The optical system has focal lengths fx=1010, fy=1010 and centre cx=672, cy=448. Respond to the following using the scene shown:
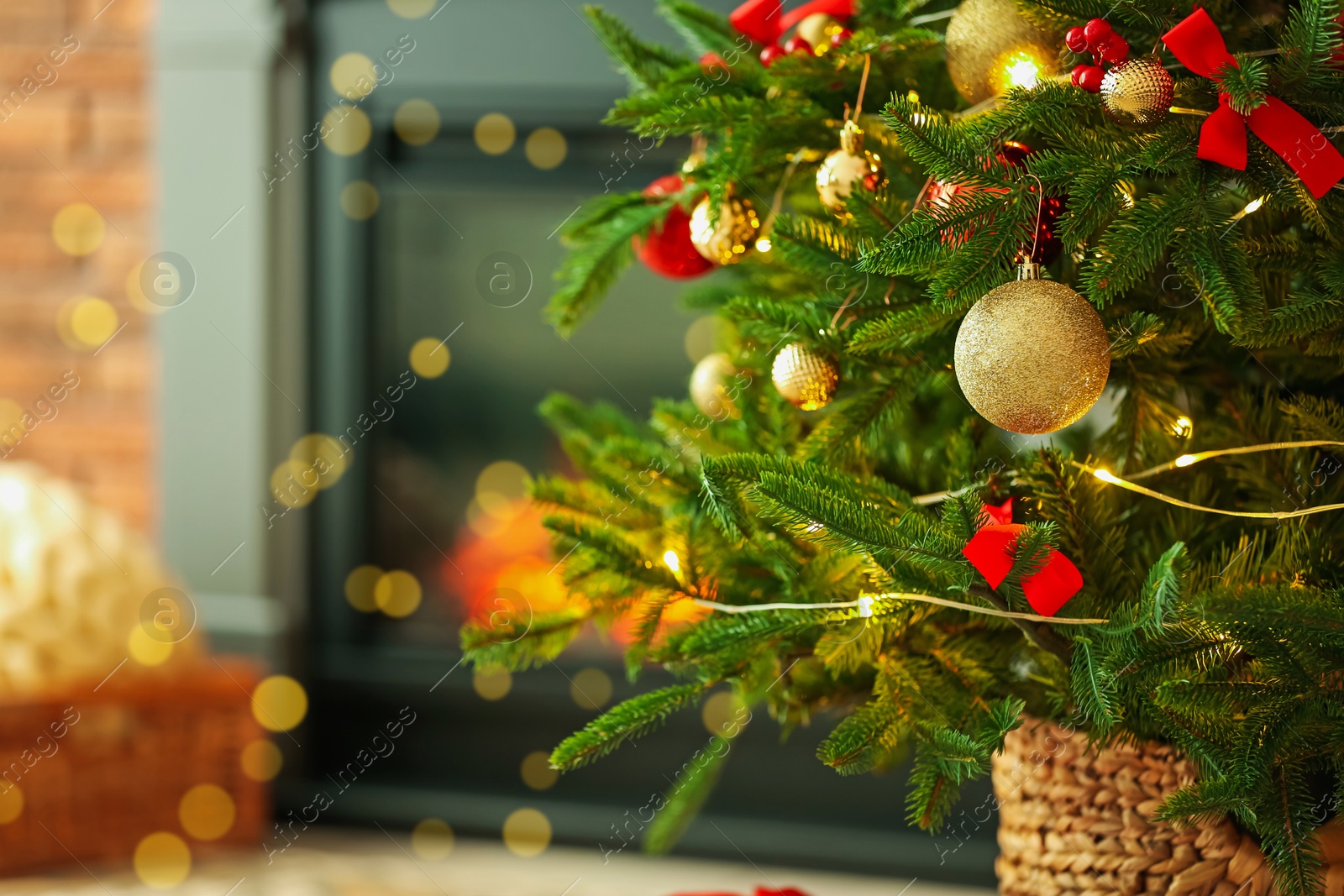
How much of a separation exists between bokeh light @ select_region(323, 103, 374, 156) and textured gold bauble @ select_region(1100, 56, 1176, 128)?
1.26m

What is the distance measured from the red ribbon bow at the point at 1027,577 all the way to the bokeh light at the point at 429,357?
1.18 m

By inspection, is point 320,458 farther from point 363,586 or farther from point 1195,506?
point 1195,506

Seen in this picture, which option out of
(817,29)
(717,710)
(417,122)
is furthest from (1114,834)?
(417,122)

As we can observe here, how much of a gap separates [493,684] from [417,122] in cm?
84

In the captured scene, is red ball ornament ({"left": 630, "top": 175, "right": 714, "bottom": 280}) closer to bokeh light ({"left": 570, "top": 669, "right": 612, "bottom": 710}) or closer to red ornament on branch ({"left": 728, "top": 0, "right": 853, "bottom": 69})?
red ornament on branch ({"left": 728, "top": 0, "right": 853, "bottom": 69})

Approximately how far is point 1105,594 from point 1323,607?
0.13 m

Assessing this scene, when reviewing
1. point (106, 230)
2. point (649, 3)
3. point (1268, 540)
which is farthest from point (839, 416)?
point (106, 230)

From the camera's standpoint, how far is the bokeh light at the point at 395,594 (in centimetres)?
155

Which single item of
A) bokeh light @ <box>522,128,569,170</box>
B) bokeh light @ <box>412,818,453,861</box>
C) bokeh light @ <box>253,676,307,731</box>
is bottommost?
bokeh light @ <box>412,818,453,861</box>

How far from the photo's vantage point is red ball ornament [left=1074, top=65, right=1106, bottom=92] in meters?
0.50

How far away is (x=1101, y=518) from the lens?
0.57m

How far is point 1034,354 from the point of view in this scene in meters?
0.47

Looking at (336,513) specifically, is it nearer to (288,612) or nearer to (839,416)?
(288,612)

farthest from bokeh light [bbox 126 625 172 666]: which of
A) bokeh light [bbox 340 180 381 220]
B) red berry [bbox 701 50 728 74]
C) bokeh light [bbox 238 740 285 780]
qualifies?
→ red berry [bbox 701 50 728 74]
